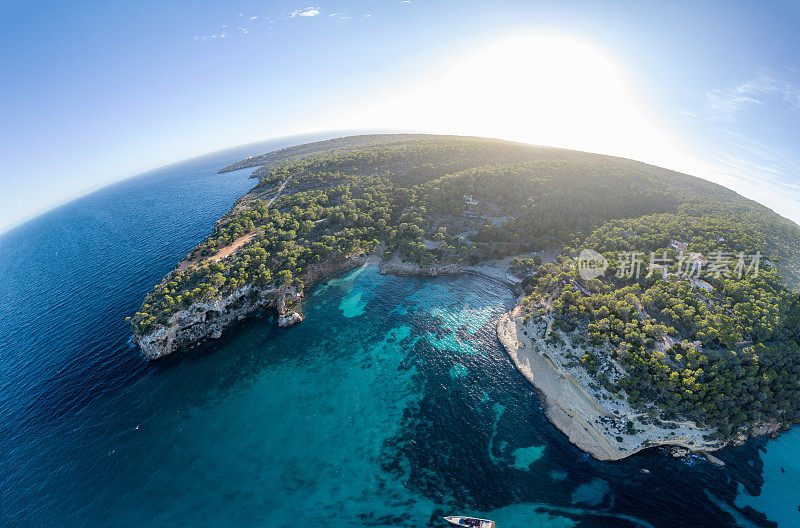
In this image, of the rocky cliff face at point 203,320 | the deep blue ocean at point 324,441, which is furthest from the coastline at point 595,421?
the rocky cliff face at point 203,320

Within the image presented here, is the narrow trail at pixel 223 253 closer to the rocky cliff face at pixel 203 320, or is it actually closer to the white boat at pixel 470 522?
the rocky cliff face at pixel 203 320

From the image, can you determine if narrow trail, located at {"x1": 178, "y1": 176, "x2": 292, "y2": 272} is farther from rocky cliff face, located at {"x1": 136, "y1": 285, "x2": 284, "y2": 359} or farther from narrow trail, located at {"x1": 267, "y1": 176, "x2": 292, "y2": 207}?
narrow trail, located at {"x1": 267, "y1": 176, "x2": 292, "y2": 207}

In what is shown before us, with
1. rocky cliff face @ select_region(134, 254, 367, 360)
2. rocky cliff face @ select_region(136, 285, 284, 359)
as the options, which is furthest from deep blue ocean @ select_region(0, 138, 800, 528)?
rocky cliff face @ select_region(136, 285, 284, 359)

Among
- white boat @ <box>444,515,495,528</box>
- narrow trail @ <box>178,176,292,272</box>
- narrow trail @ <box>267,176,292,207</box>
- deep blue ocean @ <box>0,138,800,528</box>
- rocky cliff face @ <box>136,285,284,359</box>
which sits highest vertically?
narrow trail @ <box>267,176,292,207</box>

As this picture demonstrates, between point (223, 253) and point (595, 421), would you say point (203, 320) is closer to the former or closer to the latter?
point (223, 253)

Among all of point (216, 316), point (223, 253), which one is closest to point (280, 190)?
point (223, 253)

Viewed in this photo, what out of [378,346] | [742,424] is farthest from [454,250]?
[742,424]
